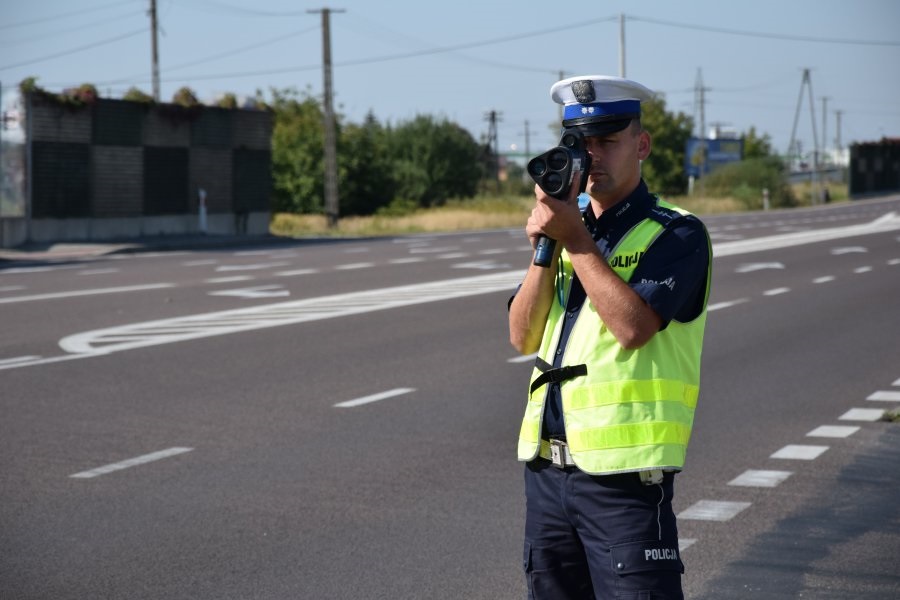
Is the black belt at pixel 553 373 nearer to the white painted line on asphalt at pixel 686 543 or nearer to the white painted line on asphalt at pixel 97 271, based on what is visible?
the white painted line on asphalt at pixel 686 543

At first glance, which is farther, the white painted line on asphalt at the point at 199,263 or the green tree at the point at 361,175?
the green tree at the point at 361,175

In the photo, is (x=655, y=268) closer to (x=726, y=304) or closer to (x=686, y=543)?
(x=686, y=543)

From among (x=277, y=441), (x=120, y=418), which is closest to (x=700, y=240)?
(x=277, y=441)

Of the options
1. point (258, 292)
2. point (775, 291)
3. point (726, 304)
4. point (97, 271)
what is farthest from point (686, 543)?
point (97, 271)

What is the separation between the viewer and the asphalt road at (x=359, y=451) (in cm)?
564

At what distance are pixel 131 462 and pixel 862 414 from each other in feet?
16.3

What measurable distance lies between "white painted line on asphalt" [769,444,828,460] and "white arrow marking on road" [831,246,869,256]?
21775mm

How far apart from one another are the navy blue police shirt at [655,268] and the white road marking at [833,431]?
5.82 meters

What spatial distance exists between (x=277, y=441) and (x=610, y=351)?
5480 millimetres

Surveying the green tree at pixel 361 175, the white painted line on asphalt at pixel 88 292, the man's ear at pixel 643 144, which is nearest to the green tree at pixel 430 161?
the green tree at pixel 361 175

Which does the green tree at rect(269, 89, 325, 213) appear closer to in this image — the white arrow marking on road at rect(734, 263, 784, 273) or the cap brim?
the white arrow marking on road at rect(734, 263, 784, 273)

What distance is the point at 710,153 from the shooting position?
382 feet

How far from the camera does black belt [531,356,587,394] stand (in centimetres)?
322

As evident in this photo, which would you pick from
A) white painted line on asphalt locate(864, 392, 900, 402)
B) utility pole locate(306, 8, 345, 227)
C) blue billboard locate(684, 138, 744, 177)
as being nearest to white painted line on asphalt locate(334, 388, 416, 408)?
white painted line on asphalt locate(864, 392, 900, 402)
